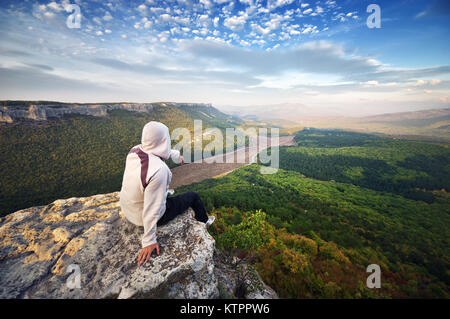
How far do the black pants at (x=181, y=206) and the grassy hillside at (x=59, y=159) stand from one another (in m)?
29.3

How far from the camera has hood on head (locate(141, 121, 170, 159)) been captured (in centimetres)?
322

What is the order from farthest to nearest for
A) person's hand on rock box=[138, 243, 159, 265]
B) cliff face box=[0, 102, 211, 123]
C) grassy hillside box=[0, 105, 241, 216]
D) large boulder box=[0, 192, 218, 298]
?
cliff face box=[0, 102, 211, 123]
grassy hillside box=[0, 105, 241, 216]
person's hand on rock box=[138, 243, 159, 265]
large boulder box=[0, 192, 218, 298]

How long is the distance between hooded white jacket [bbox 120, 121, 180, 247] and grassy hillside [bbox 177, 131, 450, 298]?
116 inches

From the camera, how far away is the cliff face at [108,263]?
2.97m

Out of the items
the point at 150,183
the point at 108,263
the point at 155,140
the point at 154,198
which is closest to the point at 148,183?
the point at 150,183

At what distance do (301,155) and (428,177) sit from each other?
25.0m

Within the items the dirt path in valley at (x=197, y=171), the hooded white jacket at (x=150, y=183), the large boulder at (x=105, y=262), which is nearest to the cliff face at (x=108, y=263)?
the large boulder at (x=105, y=262)

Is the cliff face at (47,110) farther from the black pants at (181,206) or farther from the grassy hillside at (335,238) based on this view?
the black pants at (181,206)

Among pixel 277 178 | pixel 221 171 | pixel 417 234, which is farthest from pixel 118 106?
pixel 417 234

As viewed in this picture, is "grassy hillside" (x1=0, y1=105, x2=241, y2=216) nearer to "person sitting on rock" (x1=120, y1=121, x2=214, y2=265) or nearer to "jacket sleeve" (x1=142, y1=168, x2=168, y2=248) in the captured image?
"person sitting on rock" (x1=120, y1=121, x2=214, y2=265)

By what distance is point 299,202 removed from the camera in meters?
18.4

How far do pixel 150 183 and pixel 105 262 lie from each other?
226 centimetres

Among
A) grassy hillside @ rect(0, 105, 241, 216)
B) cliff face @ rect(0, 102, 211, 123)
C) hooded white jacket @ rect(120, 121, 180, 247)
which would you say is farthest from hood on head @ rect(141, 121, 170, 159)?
cliff face @ rect(0, 102, 211, 123)

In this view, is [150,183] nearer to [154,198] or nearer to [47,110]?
[154,198]
